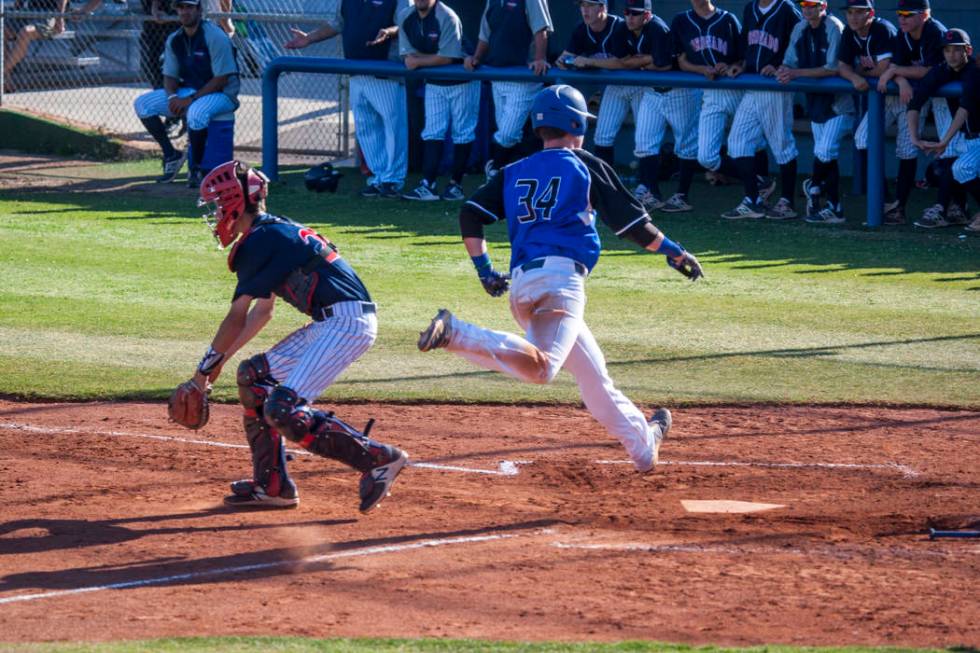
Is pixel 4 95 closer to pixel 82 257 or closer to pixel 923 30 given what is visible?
pixel 82 257

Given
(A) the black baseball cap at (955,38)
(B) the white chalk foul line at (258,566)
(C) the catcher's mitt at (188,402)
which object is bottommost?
(B) the white chalk foul line at (258,566)

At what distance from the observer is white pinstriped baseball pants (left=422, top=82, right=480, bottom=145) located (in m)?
15.4

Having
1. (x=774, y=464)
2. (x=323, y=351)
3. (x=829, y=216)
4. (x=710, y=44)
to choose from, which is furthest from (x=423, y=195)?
(x=323, y=351)

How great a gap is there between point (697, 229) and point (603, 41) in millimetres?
2301

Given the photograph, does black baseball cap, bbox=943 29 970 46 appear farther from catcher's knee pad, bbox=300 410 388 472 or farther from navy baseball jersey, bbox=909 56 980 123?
catcher's knee pad, bbox=300 410 388 472

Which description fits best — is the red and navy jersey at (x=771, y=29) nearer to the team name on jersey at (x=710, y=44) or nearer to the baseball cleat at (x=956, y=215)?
the team name on jersey at (x=710, y=44)

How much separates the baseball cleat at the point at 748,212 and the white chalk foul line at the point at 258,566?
8.64 m

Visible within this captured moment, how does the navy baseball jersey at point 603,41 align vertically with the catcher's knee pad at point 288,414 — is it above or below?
above

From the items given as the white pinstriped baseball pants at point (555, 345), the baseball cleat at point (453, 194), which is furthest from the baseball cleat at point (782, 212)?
the white pinstriped baseball pants at point (555, 345)

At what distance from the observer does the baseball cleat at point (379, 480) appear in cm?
613

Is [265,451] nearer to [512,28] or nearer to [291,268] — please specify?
[291,268]

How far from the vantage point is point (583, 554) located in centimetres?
574

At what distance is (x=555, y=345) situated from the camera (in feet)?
20.3

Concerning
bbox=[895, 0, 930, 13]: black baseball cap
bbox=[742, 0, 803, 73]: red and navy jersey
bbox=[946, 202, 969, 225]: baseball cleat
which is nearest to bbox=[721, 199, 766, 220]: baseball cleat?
bbox=[742, 0, 803, 73]: red and navy jersey
